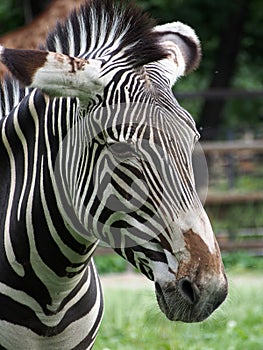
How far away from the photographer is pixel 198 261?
10.1 feet

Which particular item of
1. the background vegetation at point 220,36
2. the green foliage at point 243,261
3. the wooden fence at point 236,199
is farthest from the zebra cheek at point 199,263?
the background vegetation at point 220,36

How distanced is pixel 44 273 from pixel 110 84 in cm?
85

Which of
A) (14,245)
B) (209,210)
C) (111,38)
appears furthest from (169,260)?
(209,210)

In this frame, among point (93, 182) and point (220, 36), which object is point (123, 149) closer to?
point (93, 182)

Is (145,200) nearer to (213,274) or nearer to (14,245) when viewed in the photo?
(213,274)

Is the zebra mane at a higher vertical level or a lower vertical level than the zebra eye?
higher

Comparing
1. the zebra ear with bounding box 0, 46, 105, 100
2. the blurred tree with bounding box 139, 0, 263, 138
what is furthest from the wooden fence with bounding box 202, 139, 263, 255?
the zebra ear with bounding box 0, 46, 105, 100

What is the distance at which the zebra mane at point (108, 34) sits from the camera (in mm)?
3500

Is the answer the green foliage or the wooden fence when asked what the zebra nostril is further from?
the wooden fence

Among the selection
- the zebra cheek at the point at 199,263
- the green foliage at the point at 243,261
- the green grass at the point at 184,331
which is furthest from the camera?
the green foliage at the point at 243,261

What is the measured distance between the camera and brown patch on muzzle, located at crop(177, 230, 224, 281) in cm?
306

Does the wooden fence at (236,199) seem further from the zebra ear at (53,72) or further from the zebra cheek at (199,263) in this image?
the zebra cheek at (199,263)

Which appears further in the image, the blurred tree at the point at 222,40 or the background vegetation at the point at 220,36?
the blurred tree at the point at 222,40

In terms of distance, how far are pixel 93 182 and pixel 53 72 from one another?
0.45 meters
